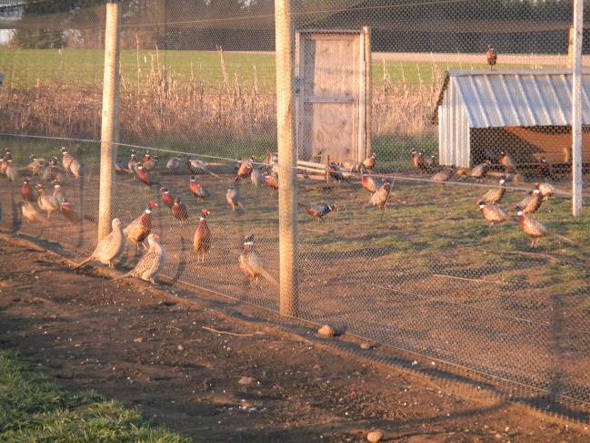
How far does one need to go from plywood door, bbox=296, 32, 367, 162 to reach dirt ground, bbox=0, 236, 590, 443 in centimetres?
801

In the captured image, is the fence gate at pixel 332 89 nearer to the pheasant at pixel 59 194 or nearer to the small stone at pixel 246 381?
the pheasant at pixel 59 194

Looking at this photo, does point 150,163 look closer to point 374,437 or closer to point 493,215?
point 493,215

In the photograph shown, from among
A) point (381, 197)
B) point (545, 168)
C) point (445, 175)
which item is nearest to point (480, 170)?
point (445, 175)

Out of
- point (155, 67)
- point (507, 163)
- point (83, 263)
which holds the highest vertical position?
point (155, 67)

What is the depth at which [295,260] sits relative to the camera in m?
7.62

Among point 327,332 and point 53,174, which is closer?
point 327,332

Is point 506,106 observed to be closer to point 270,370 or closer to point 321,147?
point 321,147

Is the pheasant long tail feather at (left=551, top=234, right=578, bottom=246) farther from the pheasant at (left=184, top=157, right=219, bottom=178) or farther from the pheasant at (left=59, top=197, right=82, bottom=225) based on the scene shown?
the pheasant at (left=184, top=157, right=219, bottom=178)

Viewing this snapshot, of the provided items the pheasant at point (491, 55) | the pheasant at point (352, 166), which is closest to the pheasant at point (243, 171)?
the pheasant at point (352, 166)

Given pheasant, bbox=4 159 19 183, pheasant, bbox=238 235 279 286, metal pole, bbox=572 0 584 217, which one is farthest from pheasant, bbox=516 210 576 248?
pheasant, bbox=4 159 19 183

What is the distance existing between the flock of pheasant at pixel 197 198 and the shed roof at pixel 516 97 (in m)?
0.69

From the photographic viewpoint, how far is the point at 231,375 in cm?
627

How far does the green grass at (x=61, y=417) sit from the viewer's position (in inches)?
192

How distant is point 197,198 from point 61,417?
9.38 metres
